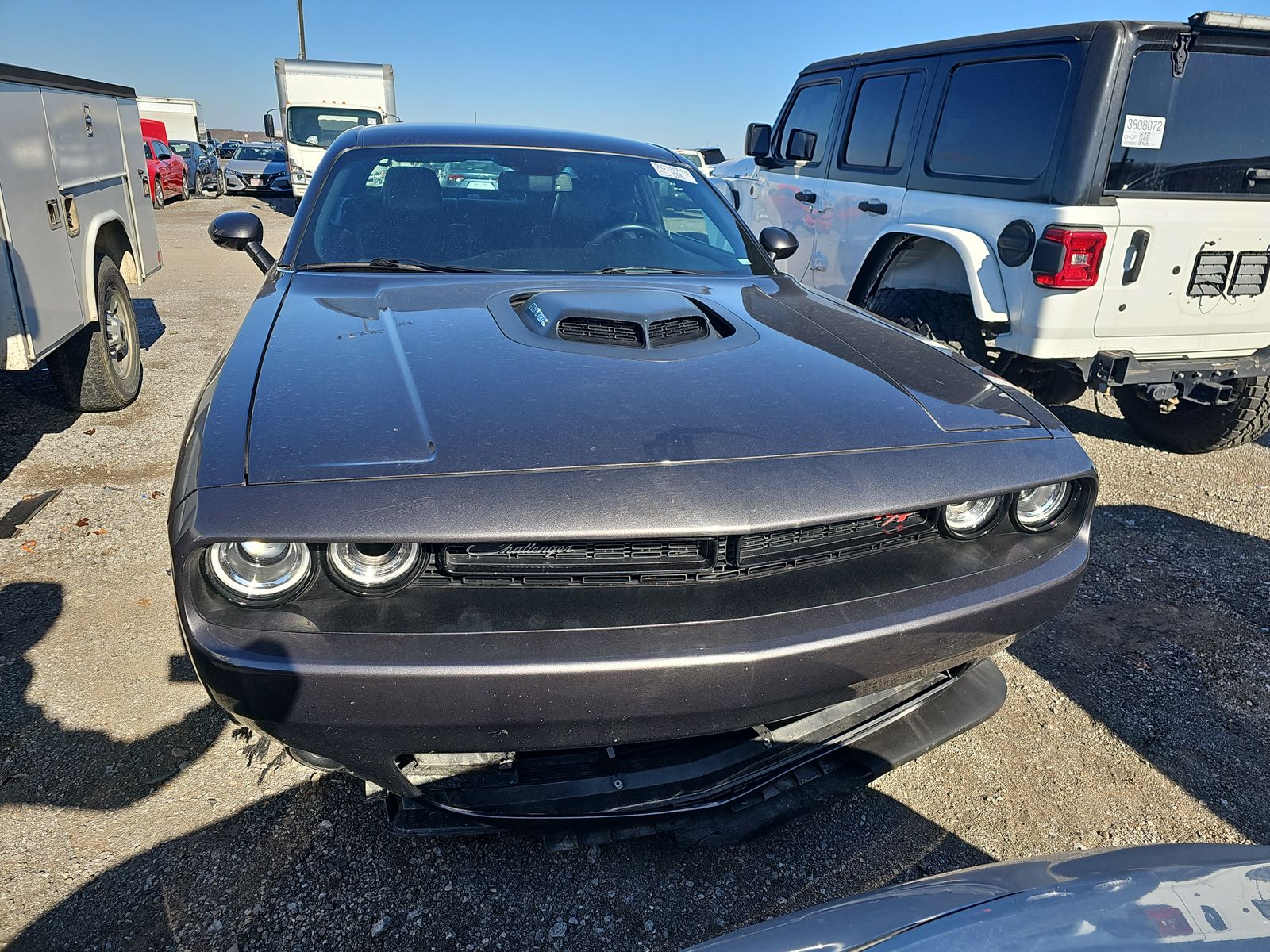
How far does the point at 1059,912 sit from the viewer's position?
3.51ft

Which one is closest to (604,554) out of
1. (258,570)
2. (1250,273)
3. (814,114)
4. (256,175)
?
(258,570)

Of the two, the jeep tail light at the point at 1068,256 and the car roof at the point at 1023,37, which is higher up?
the car roof at the point at 1023,37

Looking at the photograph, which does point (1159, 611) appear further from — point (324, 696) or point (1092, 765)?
point (324, 696)

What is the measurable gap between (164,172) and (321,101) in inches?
155

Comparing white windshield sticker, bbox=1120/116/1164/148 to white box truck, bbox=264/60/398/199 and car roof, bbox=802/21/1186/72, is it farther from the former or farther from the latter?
white box truck, bbox=264/60/398/199

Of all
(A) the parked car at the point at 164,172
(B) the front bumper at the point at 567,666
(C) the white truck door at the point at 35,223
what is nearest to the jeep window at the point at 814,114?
(C) the white truck door at the point at 35,223

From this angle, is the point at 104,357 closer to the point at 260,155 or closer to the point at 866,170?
the point at 866,170

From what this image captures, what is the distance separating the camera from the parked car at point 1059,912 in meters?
1.00

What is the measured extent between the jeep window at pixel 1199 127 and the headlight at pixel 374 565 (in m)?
3.65

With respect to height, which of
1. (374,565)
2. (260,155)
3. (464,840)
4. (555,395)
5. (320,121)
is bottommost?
(464,840)

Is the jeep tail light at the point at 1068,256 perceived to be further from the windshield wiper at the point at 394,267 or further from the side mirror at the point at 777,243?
the windshield wiper at the point at 394,267

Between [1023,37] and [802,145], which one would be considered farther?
[802,145]

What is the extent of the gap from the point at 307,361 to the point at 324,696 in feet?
2.83

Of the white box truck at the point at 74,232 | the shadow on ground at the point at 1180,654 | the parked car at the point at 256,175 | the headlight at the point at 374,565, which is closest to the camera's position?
the headlight at the point at 374,565
